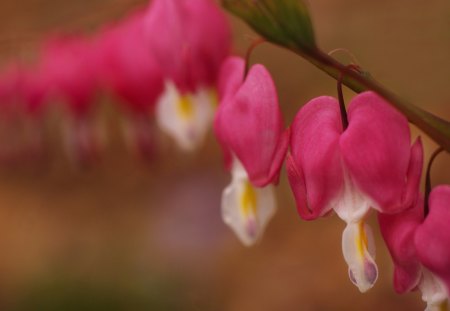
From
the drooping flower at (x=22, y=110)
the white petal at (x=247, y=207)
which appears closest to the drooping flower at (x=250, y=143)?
the white petal at (x=247, y=207)

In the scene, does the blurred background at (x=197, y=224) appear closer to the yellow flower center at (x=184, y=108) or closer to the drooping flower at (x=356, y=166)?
the yellow flower center at (x=184, y=108)

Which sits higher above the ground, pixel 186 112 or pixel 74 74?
pixel 186 112

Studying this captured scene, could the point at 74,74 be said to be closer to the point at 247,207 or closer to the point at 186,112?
the point at 186,112

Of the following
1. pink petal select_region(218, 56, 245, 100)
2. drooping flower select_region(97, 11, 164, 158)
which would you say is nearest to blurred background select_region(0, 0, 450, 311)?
drooping flower select_region(97, 11, 164, 158)

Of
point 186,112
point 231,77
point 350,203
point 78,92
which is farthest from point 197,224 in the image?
point 350,203

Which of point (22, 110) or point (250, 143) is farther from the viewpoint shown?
point (22, 110)

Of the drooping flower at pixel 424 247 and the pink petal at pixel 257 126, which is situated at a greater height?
the pink petal at pixel 257 126

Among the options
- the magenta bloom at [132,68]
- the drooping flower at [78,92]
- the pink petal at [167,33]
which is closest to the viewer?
the pink petal at [167,33]
